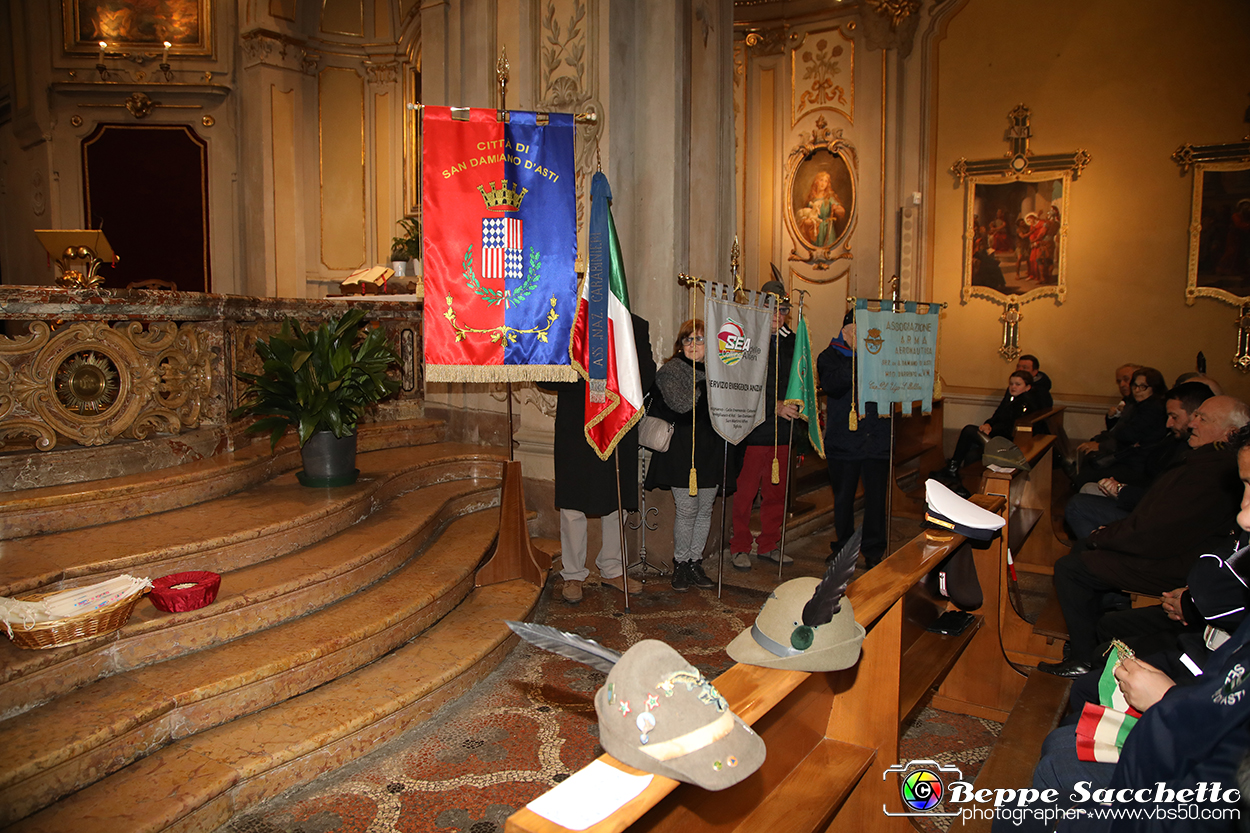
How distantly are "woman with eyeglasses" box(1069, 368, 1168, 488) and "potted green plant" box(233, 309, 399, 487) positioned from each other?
5.42 meters

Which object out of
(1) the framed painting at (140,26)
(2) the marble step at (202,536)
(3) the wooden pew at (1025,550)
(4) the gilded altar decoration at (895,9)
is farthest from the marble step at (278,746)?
(1) the framed painting at (140,26)

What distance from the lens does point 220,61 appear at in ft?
34.4

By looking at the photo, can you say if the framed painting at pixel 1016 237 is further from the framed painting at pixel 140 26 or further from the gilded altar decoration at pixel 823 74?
the framed painting at pixel 140 26

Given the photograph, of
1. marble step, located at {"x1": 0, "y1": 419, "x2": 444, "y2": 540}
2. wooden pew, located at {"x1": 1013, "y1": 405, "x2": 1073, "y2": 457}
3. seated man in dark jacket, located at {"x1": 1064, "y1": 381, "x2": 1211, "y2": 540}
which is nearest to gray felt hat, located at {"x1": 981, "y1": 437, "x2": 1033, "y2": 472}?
seated man in dark jacket, located at {"x1": 1064, "y1": 381, "x2": 1211, "y2": 540}

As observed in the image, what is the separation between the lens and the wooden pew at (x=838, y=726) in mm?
1965

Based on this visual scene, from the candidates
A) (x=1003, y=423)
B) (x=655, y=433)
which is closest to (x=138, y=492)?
(x=655, y=433)

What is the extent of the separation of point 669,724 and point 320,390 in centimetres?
401

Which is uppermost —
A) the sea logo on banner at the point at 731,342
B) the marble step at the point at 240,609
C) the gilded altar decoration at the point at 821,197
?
the gilded altar decoration at the point at 821,197

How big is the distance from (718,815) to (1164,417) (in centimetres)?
588

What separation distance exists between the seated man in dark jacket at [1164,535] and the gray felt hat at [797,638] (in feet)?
6.67

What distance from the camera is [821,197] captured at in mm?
11078

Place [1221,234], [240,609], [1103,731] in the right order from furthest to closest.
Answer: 1. [1221,234]
2. [240,609]
3. [1103,731]

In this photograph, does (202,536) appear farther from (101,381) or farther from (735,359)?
(735,359)

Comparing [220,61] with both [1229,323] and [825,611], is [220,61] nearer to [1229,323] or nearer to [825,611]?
[825,611]
